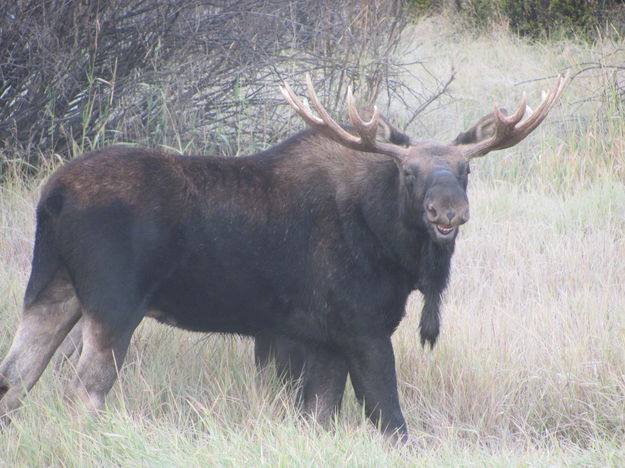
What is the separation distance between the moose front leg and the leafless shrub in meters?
3.63

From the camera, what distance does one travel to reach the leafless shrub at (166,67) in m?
7.30

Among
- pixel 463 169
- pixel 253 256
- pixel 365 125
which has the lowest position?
pixel 253 256

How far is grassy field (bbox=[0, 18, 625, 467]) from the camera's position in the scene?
3.65 m

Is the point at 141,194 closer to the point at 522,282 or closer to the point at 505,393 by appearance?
the point at 505,393

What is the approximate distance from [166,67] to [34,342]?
416 cm

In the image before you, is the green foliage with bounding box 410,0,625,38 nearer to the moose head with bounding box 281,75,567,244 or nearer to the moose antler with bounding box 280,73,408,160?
the moose head with bounding box 281,75,567,244

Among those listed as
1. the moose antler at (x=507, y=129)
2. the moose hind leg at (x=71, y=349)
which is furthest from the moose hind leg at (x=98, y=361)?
the moose antler at (x=507, y=129)

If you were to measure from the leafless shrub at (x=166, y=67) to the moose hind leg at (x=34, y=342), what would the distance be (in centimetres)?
314

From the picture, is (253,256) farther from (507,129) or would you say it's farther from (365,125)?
(507,129)

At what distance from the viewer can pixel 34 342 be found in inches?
160

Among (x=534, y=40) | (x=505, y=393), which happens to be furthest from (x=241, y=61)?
(x=534, y=40)

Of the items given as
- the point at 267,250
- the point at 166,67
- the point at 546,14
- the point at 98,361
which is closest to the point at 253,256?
the point at 267,250

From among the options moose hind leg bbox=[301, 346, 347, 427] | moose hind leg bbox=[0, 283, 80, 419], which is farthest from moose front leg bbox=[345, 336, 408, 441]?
moose hind leg bbox=[0, 283, 80, 419]

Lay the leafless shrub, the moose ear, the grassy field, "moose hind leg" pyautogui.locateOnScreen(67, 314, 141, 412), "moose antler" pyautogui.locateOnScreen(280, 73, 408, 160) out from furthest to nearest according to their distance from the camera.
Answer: the leafless shrub, the moose ear, "moose antler" pyautogui.locateOnScreen(280, 73, 408, 160), "moose hind leg" pyautogui.locateOnScreen(67, 314, 141, 412), the grassy field
